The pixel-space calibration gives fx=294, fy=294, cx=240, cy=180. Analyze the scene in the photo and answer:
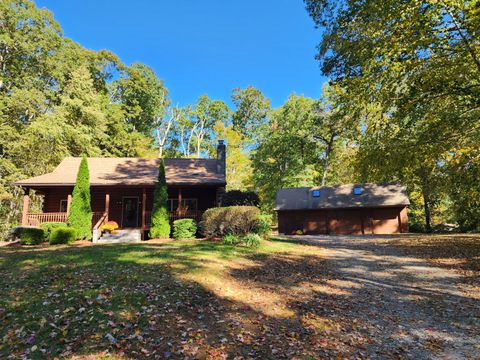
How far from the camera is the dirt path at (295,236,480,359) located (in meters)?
4.79

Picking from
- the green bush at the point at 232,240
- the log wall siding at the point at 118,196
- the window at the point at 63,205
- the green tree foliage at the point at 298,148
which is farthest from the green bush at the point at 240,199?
the green tree foliage at the point at 298,148

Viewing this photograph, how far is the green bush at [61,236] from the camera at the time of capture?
15.0 m

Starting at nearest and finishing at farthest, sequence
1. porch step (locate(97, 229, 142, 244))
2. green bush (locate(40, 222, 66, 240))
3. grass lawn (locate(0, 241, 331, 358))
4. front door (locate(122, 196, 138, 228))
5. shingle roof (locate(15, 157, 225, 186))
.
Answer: grass lawn (locate(0, 241, 331, 358)) < green bush (locate(40, 222, 66, 240)) < porch step (locate(97, 229, 142, 244)) < shingle roof (locate(15, 157, 225, 186)) < front door (locate(122, 196, 138, 228))

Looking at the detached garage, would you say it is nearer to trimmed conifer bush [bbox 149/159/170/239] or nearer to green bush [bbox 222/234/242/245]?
trimmed conifer bush [bbox 149/159/170/239]

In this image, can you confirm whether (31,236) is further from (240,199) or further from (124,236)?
(240,199)

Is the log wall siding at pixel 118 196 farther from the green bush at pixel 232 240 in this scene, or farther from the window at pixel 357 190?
the window at pixel 357 190

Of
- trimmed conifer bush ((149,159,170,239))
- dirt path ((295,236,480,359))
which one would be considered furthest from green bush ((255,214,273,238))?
trimmed conifer bush ((149,159,170,239))

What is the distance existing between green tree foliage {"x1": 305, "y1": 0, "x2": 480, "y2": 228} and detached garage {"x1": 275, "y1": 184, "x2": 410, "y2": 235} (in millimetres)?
14966

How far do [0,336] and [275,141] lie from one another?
3388cm

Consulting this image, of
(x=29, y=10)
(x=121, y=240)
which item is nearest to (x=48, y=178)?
(x=121, y=240)

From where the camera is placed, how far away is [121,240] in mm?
18094

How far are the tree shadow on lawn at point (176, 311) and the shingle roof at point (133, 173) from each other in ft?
36.1

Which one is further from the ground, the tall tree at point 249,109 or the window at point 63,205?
the tall tree at point 249,109

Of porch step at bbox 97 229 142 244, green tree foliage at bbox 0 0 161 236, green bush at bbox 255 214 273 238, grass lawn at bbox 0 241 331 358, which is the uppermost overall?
green tree foliage at bbox 0 0 161 236
